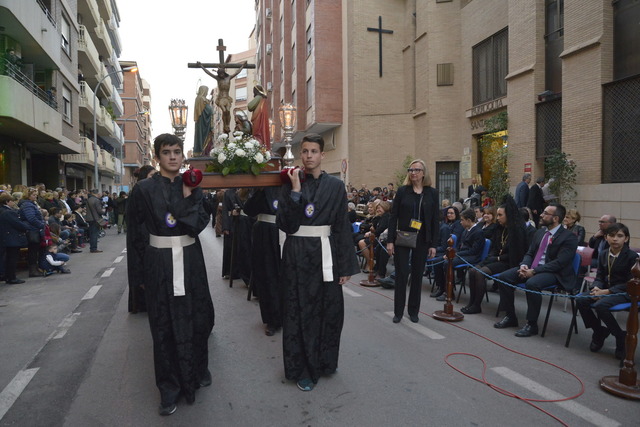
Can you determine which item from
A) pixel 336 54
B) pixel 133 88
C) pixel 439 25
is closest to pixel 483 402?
pixel 439 25

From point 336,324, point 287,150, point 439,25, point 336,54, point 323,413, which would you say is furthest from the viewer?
point 336,54

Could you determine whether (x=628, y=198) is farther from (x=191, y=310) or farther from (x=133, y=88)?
(x=133, y=88)

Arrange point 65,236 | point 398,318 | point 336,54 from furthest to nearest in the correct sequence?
point 336,54, point 65,236, point 398,318

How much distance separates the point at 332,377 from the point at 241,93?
67.8m

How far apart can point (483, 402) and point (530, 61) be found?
1378 centimetres

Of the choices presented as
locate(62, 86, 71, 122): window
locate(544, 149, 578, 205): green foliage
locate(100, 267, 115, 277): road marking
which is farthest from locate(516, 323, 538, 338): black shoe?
locate(62, 86, 71, 122): window

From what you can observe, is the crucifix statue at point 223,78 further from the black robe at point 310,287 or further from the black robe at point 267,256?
the black robe at point 310,287

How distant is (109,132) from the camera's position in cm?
3594

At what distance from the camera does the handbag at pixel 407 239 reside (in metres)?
6.21

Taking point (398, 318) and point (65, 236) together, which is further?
point (65, 236)

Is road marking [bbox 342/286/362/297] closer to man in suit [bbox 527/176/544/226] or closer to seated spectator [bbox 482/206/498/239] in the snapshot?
seated spectator [bbox 482/206/498/239]

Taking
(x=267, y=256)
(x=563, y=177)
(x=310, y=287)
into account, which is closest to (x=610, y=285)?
(x=310, y=287)

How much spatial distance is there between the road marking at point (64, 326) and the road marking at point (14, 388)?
1244mm

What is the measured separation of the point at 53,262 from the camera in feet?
35.3
